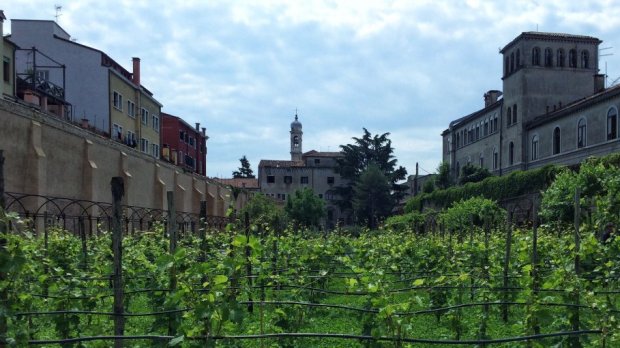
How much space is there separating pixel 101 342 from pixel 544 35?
48502 mm

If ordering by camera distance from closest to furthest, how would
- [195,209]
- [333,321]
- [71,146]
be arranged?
1. [333,321]
2. [71,146]
3. [195,209]

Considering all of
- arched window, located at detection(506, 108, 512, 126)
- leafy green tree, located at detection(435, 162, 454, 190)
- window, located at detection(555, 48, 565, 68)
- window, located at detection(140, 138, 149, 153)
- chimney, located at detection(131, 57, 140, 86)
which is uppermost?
window, located at detection(555, 48, 565, 68)

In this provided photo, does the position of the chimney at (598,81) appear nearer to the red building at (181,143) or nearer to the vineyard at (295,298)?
the red building at (181,143)

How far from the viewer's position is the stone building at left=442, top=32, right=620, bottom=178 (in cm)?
4025

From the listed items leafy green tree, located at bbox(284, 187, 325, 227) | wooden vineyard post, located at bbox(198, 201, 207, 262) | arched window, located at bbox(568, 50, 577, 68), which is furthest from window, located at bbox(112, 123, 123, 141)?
arched window, located at bbox(568, 50, 577, 68)

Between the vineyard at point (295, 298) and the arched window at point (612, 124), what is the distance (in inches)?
1032

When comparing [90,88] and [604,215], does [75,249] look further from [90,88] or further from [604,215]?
[90,88]

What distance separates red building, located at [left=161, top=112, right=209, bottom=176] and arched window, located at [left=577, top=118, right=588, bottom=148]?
29998 millimetres

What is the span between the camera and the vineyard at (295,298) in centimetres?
420

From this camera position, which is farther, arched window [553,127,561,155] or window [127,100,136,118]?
arched window [553,127,561,155]

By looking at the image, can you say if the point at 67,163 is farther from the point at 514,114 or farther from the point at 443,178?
the point at 443,178

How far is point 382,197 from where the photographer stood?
64.2 metres

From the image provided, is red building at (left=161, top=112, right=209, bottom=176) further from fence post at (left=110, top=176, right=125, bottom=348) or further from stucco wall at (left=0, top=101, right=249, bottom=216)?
fence post at (left=110, top=176, right=125, bottom=348)

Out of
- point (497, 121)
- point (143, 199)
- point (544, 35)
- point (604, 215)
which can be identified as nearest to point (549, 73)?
point (544, 35)
